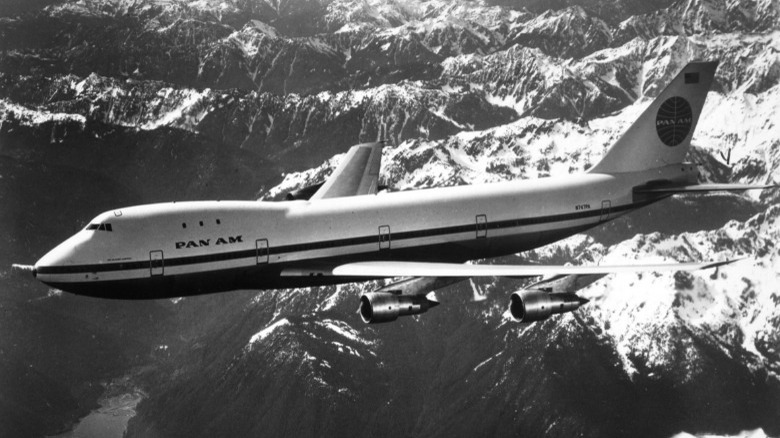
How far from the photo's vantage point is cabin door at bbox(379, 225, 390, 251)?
68.8 metres

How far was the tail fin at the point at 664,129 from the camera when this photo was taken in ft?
288

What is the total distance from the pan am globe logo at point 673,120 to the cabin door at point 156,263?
54270 millimetres

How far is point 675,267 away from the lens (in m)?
A: 55.4

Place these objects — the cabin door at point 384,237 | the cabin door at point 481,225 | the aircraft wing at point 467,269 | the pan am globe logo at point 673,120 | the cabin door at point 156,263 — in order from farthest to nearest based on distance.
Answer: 1. the pan am globe logo at point 673,120
2. the cabin door at point 481,225
3. the cabin door at point 384,237
4. the cabin door at point 156,263
5. the aircraft wing at point 467,269

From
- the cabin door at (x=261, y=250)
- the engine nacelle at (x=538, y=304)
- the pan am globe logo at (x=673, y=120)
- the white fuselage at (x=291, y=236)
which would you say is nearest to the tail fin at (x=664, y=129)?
the pan am globe logo at (x=673, y=120)

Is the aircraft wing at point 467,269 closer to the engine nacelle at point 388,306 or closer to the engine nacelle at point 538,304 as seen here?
the engine nacelle at point 388,306

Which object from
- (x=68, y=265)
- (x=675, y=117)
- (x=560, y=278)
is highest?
(x=675, y=117)

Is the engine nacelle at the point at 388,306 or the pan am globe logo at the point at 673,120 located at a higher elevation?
the pan am globe logo at the point at 673,120

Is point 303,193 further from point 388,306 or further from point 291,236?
point 388,306

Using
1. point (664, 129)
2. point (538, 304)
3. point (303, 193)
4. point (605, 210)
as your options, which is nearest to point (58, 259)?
point (303, 193)

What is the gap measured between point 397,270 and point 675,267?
783 inches

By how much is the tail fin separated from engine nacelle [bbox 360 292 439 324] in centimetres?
3357

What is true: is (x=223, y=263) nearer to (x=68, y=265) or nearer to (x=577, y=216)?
(x=68, y=265)

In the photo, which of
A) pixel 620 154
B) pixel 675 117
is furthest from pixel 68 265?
pixel 675 117
